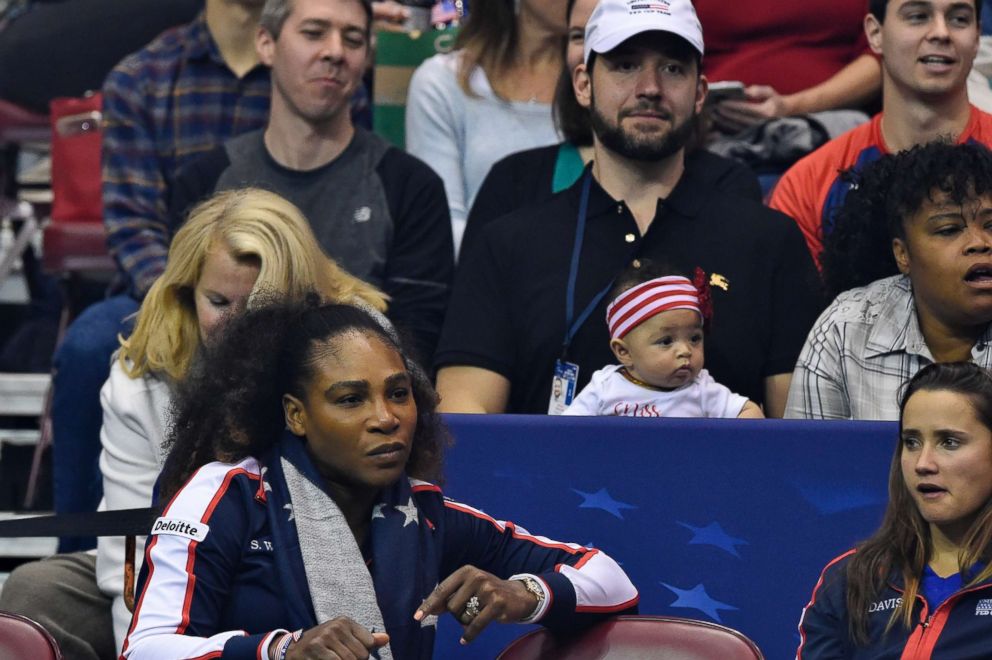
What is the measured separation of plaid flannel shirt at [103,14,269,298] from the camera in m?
5.36

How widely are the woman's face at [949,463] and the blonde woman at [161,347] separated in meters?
1.36

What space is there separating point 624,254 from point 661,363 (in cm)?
48

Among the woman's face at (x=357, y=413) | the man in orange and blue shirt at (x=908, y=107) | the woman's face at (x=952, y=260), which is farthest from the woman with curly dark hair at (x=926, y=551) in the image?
the man in orange and blue shirt at (x=908, y=107)

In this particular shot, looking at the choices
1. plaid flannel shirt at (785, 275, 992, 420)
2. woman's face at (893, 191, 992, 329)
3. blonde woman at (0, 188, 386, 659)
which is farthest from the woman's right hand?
woman's face at (893, 191, 992, 329)

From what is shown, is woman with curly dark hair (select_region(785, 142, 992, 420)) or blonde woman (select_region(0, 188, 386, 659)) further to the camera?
blonde woman (select_region(0, 188, 386, 659))

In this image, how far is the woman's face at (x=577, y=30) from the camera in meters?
4.94

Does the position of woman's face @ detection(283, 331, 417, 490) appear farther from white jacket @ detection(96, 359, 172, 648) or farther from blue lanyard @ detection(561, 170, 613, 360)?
blue lanyard @ detection(561, 170, 613, 360)

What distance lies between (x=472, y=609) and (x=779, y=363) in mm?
1626

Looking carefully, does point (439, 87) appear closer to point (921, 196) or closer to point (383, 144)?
point (383, 144)

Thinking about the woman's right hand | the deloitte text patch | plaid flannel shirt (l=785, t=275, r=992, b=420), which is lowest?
the woman's right hand

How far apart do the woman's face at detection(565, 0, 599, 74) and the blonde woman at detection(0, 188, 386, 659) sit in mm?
1093

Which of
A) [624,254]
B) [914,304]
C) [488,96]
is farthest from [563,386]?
[488,96]

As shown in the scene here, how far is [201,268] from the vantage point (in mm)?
4160

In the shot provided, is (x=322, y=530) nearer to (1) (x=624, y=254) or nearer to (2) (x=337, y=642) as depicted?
(2) (x=337, y=642)
